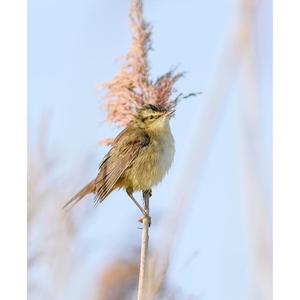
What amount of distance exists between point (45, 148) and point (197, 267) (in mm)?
433

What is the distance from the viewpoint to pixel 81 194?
1855 mm

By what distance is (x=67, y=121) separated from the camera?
191 centimetres

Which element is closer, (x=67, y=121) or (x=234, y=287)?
(x=234, y=287)

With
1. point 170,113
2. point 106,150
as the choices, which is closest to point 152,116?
point 170,113

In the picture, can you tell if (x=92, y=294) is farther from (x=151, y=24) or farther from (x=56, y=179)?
(x=151, y=24)

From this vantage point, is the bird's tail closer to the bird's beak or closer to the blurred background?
the blurred background

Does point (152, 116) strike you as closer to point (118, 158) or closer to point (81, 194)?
point (118, 158)

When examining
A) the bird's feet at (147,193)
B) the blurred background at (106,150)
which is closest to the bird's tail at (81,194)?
the blurred background at (106,150)

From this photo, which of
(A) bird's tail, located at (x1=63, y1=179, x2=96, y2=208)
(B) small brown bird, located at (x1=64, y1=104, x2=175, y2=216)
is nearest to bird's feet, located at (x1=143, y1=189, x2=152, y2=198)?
(B) small brown bird, located at (x1=64, y1=104, x2=175, y2=216)

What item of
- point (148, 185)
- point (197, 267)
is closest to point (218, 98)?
point (148, 185)

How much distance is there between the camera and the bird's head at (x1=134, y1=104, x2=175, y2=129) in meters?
1.72

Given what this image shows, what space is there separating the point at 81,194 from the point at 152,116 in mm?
265

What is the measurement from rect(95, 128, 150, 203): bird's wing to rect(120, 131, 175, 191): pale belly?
1 cm

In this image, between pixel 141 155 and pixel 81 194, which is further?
pixel 81 194
